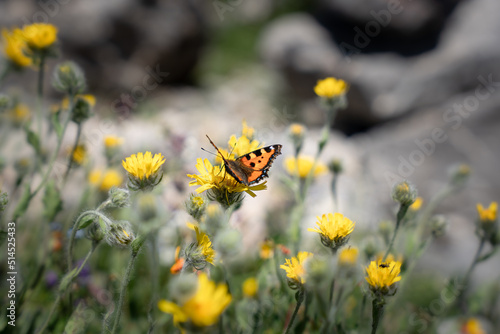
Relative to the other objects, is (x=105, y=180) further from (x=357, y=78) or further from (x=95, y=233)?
(x=357, y=78)

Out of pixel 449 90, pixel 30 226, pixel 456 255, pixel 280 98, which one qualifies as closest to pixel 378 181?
pixel 456 255

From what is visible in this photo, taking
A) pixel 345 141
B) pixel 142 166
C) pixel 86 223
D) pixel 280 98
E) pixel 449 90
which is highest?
pixel 142 166

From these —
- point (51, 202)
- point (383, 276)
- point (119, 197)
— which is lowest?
point (51, 202)

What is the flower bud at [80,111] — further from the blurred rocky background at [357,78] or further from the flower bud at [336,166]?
the blurred rocky background at [357,78]

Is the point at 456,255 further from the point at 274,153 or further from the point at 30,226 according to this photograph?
the point at 30,226

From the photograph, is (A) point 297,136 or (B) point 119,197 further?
(A) point 297,136

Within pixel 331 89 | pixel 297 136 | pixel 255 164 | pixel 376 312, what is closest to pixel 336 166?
pixel 297 136

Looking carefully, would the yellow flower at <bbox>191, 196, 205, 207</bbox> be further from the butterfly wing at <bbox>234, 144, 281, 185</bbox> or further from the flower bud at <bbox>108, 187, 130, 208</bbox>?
the flower bud at <bbox>108, 187, 130, 208</bbox>
